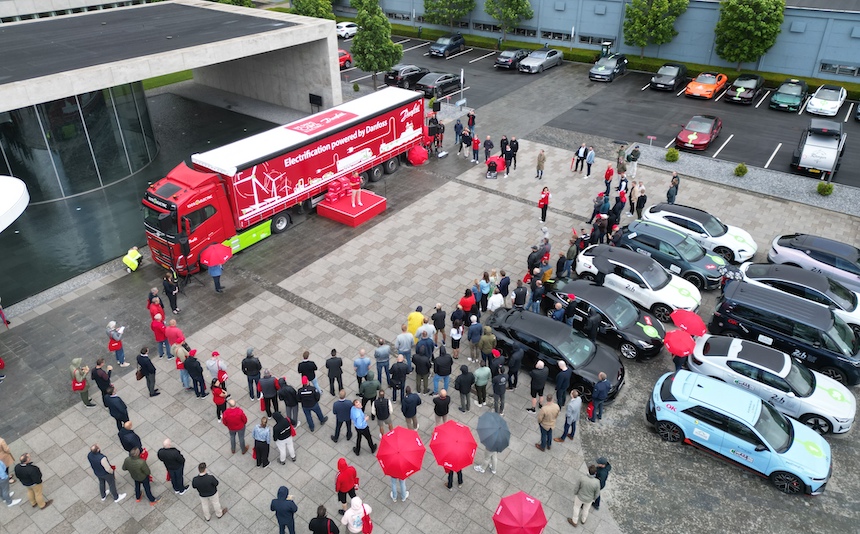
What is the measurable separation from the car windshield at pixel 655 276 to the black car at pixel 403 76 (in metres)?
22.7

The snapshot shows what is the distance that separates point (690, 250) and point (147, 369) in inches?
634

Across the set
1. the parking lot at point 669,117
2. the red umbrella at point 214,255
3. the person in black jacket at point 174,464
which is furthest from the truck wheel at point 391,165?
the person in black jacket at point 174,464

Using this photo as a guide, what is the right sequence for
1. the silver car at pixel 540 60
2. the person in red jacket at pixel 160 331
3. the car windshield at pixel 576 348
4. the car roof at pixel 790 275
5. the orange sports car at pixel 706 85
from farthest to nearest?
1. the silver car at pixel 540 60
2. the orange sports car at pixel 706 85
3. the car roof at pixel 790 275
4. the person in red jacket at pixel 160 331
5. the car windshield at pixel 576 348

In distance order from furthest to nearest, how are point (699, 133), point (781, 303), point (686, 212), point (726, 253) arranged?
point (699, 133), point (686, 212), point (726, 253), point (781, 303)

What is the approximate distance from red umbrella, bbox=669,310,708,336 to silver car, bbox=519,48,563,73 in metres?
28.3

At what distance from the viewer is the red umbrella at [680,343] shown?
46.1 feet

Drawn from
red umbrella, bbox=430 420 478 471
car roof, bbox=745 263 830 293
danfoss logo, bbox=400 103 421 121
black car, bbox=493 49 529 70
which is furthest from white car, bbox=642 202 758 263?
black car, bbox=493 49 529 70

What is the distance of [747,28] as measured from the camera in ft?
115

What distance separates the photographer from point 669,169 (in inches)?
1051

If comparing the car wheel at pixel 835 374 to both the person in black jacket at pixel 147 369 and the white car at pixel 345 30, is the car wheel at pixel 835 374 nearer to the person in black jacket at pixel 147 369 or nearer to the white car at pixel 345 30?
the person in black jacket at pixel 147 369

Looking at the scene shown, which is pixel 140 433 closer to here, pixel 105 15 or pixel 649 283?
pixel 649 283

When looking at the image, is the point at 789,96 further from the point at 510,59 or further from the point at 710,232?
the point at 710,232

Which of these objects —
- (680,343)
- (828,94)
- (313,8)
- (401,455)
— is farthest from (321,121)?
(828,94)

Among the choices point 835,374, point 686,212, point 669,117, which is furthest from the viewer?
point 669,117
